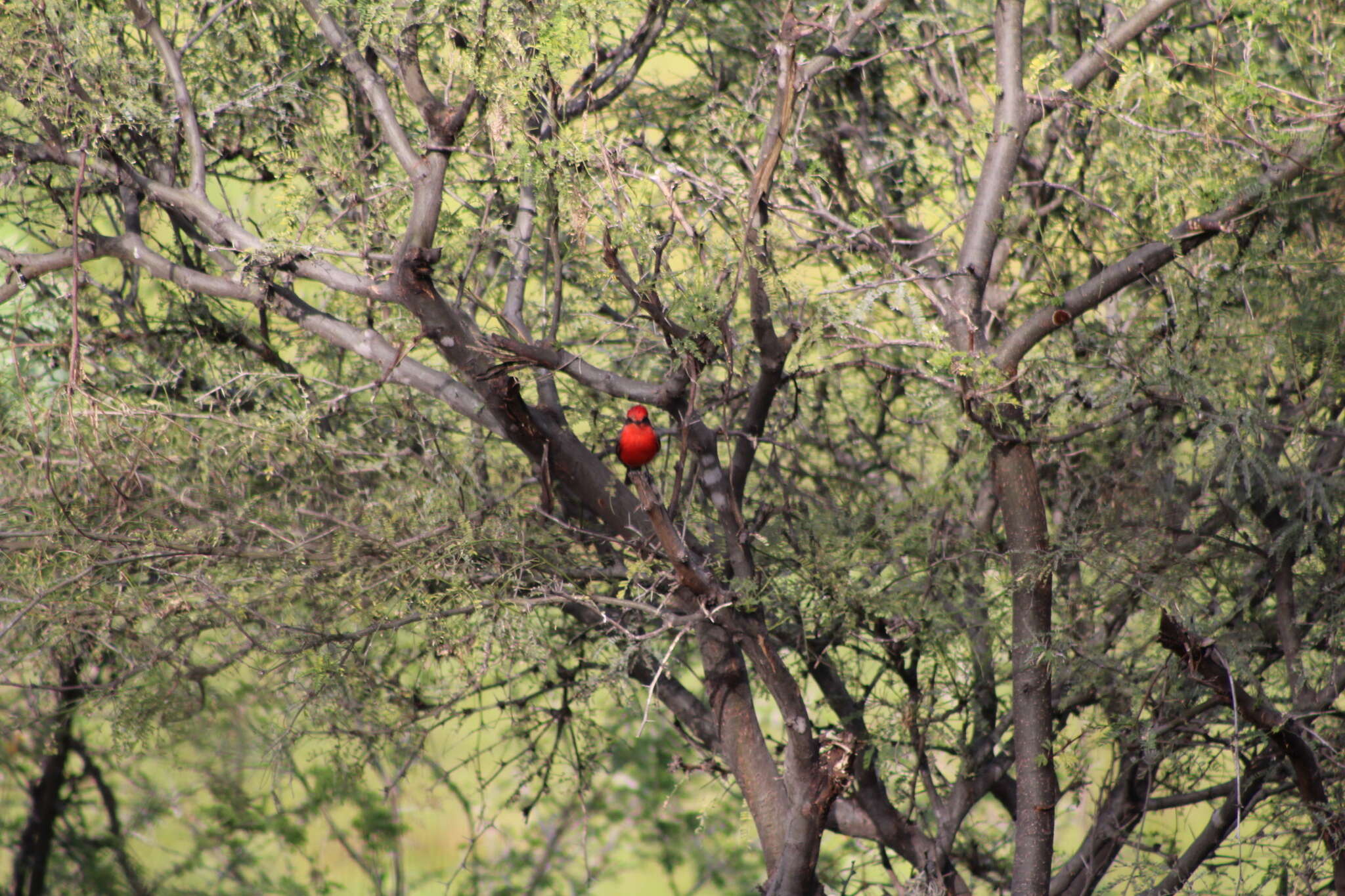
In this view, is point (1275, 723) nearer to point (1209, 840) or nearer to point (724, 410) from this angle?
point (1209, 840)

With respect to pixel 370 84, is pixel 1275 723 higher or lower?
lower

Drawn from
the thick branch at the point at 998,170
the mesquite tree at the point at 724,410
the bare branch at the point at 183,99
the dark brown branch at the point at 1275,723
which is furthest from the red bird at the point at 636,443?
the bare branch at the point at 183,99

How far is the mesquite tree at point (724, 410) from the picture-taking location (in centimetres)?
337

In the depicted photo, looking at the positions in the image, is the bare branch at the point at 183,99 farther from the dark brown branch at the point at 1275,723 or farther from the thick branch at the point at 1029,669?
the dark brown branch at the point at 1275,723

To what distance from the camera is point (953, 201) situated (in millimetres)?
4977

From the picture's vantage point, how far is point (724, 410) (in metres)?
3.46

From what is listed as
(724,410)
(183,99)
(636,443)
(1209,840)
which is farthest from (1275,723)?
(183,99)

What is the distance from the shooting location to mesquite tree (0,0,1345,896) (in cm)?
337

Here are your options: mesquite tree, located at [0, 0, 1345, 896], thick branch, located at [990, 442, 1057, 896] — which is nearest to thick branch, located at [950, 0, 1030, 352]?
mesquite tree, located at [0, 0, 1345, 896]

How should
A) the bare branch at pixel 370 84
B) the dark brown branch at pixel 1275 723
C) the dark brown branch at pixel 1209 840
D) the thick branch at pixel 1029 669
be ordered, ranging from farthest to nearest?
the dark brown branch at pixel 1209 840 < the bare branch at pixel 370 84 < the thick branch at pixel 1029 669 < the dark brown branch at pixel 1275 723

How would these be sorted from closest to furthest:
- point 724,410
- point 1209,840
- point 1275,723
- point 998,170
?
1. point 1275,723
2. point 724,410
3. point 998,170
4. point 1209,840

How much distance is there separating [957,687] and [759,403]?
1527 millimetres

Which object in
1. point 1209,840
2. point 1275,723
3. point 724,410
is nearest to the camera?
point 1275,723

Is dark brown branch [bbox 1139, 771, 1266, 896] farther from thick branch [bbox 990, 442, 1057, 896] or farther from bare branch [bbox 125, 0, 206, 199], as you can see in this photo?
bare branch [bbox 125, 0, 206, 199]
